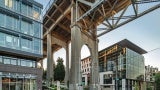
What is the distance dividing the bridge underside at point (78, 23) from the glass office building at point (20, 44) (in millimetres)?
5883

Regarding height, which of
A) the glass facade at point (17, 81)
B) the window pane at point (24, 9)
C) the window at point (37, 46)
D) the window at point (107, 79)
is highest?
the window pane at point (24, 9)

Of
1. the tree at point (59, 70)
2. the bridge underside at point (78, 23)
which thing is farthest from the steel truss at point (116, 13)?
the tree at point (59, 70)

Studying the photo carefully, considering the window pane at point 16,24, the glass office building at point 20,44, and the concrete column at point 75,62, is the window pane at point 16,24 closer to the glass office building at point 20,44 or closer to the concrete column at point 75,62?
the glass office building at point 20,44

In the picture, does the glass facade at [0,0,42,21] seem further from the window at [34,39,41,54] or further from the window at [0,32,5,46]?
the window at [0,32,5,46]

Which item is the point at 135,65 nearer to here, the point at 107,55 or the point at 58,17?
the point at 107,55

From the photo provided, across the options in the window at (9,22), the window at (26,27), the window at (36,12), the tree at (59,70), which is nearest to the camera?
the window at (9,22)

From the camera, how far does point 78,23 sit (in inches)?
2119

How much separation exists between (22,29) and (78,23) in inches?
413

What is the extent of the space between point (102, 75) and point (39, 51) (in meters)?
57.4

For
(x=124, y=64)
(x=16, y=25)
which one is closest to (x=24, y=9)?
(x=16, y=25)

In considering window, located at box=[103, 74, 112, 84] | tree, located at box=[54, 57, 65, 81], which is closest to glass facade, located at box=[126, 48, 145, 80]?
window, located at box=[103, 74, 112, 84]

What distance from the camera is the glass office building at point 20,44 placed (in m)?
44.0

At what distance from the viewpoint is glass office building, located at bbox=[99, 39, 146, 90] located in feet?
313

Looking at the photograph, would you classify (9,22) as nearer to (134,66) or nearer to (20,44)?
(20,44)
